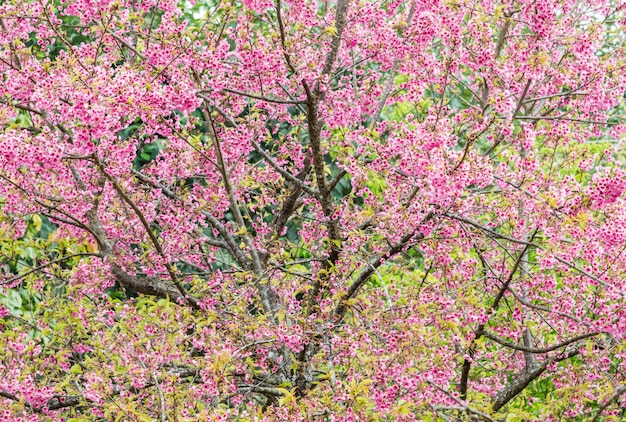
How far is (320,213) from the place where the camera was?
7.04 metres

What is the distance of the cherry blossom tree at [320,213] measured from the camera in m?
4.89

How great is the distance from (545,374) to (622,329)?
1800mm

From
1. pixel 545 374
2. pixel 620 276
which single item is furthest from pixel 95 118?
pixel 545 374

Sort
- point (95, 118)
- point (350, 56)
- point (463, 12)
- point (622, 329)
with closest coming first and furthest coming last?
A: point (95, 118) < point (622, 329) < point (463, 12) < point (350, 56)

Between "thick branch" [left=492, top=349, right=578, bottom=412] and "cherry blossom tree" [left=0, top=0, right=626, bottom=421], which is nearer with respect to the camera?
"cherry blossom tree" [left=0, top=0, right=626, bottom=421]

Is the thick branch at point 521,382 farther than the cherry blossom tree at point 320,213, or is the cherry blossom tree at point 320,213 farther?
the thick branch at point 521,382

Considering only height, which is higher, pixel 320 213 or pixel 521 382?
pixel 320 213

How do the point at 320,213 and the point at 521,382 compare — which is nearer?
the point at 521,382

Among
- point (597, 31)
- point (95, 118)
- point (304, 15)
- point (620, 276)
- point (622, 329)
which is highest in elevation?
point (597, 31)

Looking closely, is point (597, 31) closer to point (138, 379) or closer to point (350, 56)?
point (350, 56)

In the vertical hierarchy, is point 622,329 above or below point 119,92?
above

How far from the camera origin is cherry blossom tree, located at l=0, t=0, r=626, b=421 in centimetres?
489

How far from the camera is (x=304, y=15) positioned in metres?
6.10

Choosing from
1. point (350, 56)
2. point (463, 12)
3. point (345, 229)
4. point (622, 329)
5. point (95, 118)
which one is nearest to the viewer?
point (95, 118)
